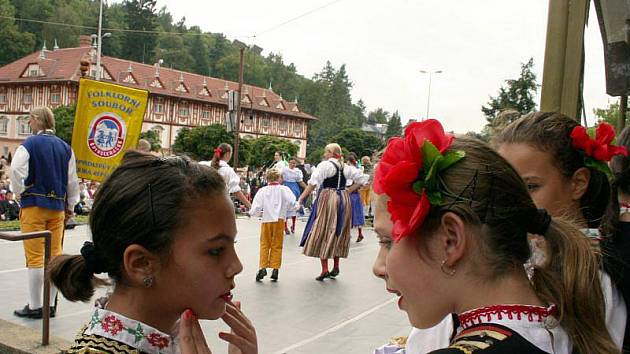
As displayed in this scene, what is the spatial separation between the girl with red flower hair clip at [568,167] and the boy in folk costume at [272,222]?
20.1 ft

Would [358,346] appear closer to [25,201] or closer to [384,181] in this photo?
[25,201]

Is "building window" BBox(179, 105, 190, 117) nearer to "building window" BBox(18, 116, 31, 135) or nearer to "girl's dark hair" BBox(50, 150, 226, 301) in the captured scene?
"building window" BBox(18, 116, 31, 135)

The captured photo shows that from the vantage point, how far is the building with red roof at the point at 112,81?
2063 inches

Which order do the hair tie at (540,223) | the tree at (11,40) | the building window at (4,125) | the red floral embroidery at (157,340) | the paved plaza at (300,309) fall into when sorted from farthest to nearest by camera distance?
the tree at (11,40), the building window at (4,125), the paved plaza at (300,309), the red floral embroidery at (157,340), the hair tie at (540,223)

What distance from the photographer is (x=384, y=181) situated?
1.25 metres

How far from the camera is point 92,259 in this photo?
5.62 ft

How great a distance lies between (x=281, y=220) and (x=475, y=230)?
23.8 feet

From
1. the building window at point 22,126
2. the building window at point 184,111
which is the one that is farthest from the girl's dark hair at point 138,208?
the building window at point 22,126

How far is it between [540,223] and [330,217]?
7.25m

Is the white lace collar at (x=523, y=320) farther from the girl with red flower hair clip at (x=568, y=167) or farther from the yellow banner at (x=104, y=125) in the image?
the yellow banner at (x=104, y=125)

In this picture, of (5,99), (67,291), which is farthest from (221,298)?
(5,99)

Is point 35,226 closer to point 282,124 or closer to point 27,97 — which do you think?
point 27,97

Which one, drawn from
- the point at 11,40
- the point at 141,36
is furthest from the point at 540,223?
the point at 141,36

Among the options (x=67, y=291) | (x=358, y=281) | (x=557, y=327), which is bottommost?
(x=358, y=281)
